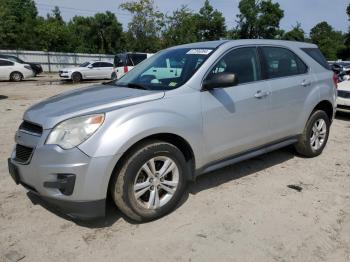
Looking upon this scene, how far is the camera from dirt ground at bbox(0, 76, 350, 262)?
3.02 metres

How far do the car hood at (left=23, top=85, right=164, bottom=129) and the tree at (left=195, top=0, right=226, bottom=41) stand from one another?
47135 mm

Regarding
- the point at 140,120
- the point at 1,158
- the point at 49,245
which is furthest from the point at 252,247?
the point at 1,158

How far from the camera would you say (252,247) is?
10.2ft

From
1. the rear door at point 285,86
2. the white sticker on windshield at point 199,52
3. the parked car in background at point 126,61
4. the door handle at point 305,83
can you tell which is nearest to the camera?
the white sticker on windshield at point 199,52

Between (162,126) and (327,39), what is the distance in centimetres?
6739

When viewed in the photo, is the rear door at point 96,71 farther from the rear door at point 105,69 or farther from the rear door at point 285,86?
the rear door at point 285,86

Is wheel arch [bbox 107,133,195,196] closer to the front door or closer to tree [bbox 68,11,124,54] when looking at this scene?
the front door

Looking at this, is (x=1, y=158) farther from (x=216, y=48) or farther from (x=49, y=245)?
(x=216, y=48)

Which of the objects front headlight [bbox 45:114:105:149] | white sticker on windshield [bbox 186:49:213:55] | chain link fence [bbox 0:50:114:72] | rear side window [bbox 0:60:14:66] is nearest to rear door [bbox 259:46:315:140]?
white sticker on windshield [bbox 186:49:213:55]

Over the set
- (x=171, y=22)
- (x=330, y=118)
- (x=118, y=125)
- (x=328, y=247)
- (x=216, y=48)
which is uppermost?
(x=171, y=22)

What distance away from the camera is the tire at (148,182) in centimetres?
324

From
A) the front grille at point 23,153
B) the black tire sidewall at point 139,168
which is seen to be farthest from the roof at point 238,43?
the front grille at point 23,153

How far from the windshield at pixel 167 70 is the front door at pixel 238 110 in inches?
9.3

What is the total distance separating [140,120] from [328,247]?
201 centimetres
